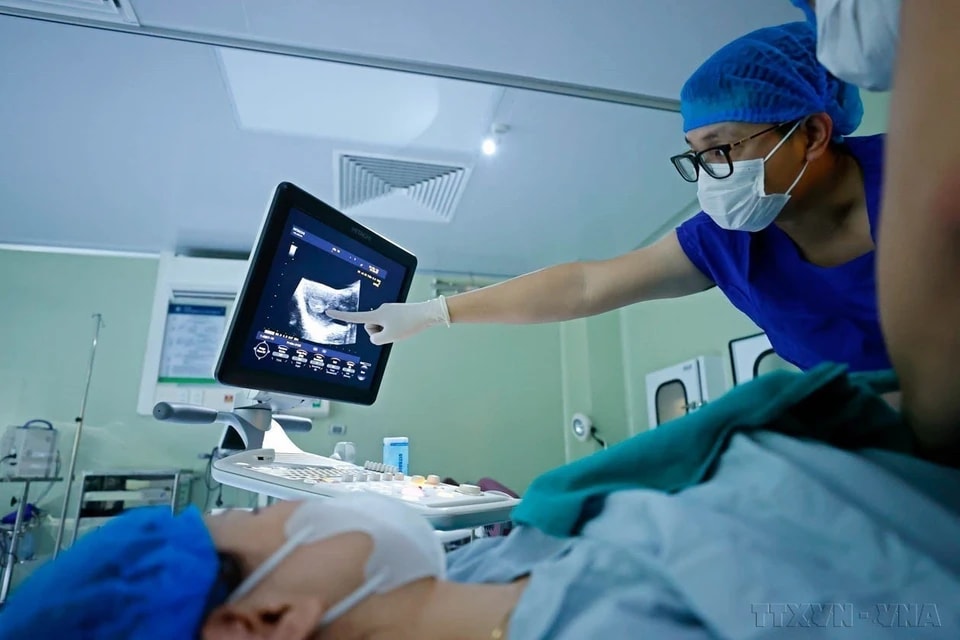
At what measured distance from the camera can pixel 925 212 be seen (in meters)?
0.38

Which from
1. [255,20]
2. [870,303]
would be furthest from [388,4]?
[870,303]

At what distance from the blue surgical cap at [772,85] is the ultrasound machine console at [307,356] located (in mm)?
792

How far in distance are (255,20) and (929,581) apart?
1.93m

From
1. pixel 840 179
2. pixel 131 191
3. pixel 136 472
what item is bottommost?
pixel 136 472

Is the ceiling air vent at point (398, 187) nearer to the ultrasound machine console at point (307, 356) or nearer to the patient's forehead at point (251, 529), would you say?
the ultrasound machine console at point (307, 356)

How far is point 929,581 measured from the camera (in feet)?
1.23

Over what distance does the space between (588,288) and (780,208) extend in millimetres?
393

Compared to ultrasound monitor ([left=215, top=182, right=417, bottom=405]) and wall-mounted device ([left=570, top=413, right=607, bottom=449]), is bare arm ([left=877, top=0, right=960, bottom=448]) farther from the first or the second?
wall-mounted device ([left=570, top=413, right=607, bottom=449])

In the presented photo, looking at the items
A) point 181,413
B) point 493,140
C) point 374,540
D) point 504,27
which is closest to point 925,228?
point 374,540

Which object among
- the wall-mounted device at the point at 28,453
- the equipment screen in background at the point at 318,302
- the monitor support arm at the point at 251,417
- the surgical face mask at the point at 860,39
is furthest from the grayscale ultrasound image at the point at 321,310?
the wall-mounted device at the point at 28,453

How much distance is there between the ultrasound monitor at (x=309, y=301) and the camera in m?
1.07

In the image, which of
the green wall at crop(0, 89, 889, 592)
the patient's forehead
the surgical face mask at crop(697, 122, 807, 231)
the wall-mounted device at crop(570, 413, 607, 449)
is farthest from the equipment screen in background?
the wall-mounted device at crop(570, 413, 607, 449)

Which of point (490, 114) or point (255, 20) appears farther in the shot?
point (490, 114)

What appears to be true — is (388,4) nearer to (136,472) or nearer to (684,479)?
(684,479)
